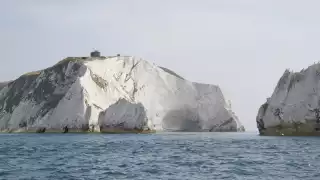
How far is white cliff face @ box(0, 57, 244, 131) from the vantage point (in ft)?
364

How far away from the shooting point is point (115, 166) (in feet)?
91.1

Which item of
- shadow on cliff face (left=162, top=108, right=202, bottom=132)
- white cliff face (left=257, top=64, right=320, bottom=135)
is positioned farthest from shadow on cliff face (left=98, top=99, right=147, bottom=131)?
white cliff face (left=257, top=64, right=320, bottom=135)

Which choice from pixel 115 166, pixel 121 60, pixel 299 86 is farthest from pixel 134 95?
pixel 115 166

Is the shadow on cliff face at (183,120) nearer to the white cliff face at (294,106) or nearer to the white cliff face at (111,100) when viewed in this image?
the white cliff face at (111,100)

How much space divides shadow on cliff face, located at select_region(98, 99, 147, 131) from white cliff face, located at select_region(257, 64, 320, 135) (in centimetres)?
3104

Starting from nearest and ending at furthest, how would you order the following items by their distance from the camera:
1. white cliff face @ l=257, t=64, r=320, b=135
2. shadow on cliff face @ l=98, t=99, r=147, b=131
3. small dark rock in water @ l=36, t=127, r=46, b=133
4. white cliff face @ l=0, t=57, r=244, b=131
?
1. white cliff face @ l=257, t=64, r=320, b=135
2. shadow on cliff face @ l=98, t=99, r=147, b=131
3. white cliff face @ l=0, t=57, r=244, b=131
4. small dark rock in water @ l=36, t=127, r=46, b=133

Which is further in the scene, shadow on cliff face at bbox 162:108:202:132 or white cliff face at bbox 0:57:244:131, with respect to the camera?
shadow on cliff face at bbox 162:108:202:132

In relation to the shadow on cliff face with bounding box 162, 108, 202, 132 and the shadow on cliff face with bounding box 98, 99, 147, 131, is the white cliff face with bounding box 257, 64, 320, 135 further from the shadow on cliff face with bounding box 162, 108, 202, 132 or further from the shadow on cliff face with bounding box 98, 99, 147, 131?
the shadow on cliff face with bounding box 162, 108, 202, 132

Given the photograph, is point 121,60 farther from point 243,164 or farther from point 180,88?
point 243,164

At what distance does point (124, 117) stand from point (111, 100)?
44.2 feet

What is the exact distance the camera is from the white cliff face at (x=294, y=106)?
261 feet

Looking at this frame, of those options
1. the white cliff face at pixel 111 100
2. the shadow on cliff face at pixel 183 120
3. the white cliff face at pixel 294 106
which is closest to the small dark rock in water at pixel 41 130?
the white cliff face at pixel 111 100

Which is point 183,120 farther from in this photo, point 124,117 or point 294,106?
point 294,106

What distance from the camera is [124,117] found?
109 metres
